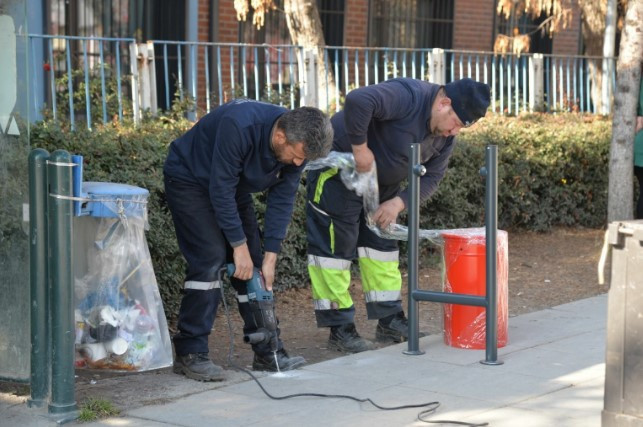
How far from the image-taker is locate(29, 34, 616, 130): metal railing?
9.23 m

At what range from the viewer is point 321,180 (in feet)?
21.3

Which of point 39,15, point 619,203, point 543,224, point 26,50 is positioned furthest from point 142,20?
point 26,50

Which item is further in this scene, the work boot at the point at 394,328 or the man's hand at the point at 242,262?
the work boot at the point at 394,328

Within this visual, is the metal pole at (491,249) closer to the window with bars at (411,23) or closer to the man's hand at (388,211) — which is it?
the man's hand at (388,211)

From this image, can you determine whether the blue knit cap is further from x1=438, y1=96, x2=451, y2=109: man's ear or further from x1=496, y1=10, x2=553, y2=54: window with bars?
x1=496, y1=10, x2=553, y2=54: window with bars

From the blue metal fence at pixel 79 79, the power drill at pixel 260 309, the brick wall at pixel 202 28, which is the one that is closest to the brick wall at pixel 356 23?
the brick wall at pixel 202 28

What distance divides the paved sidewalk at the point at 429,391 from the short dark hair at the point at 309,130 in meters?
1.24

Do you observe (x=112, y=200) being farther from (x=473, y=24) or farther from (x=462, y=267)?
(x=473, y=24)

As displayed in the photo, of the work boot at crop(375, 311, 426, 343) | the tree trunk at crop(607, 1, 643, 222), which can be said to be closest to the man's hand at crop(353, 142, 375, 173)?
the work boot at crop(375, 311, 426, 343)

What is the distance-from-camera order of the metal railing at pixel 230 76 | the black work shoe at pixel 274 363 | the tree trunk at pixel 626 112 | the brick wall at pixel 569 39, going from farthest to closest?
the brick wall at pixel 569 39
the tree trunk at pixel 626 112
the metal railing at pixel 230 76
the black work shoe at pixel 274 363

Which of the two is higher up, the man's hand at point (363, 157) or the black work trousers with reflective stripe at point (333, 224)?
the man's hand at point (363, 157)

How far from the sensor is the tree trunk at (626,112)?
30.7 feet

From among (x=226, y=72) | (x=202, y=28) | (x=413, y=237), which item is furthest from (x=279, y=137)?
(x=202, y=28)

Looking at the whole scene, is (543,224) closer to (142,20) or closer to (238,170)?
(142,20)
